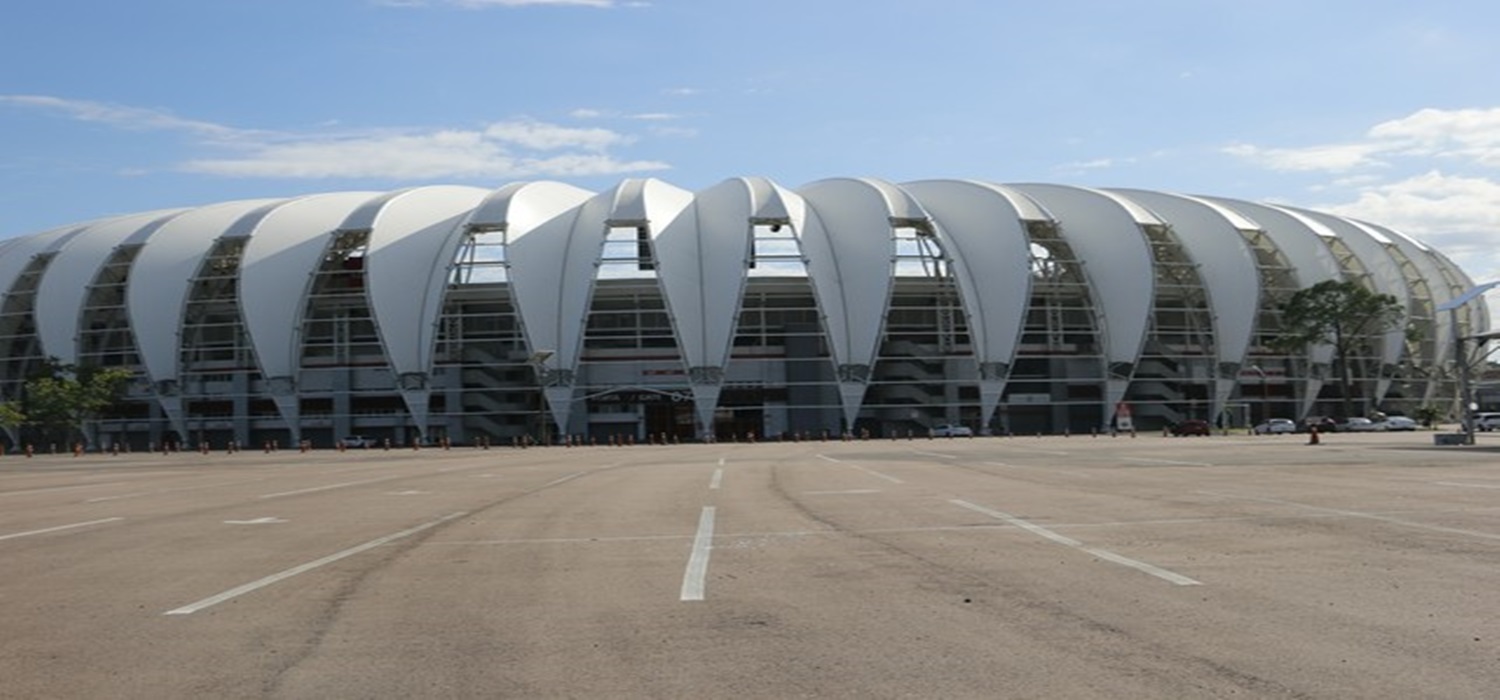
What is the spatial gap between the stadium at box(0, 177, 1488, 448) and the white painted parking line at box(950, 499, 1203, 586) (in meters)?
58.2

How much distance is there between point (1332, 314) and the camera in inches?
3019

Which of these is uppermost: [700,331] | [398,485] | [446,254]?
[446,254]

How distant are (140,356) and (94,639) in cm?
7666

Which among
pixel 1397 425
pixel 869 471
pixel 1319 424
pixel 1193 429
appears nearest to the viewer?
pixel 869 471

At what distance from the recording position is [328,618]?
881 cm

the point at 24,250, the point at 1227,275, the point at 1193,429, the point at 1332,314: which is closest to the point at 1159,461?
the point at 1193,429

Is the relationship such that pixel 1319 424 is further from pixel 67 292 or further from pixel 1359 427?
pixel 67 292

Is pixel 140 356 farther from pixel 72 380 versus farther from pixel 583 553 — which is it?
pixel 583 553

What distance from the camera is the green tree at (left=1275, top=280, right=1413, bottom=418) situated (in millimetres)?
76875

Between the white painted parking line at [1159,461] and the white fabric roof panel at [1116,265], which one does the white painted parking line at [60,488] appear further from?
the white fabric roof panel at [1116,265]

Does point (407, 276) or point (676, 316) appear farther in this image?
point (407, 276)

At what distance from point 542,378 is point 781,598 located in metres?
64.4

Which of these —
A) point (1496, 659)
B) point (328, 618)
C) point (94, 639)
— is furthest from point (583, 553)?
point (1496, 659)

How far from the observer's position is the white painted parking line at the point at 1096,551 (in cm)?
979
